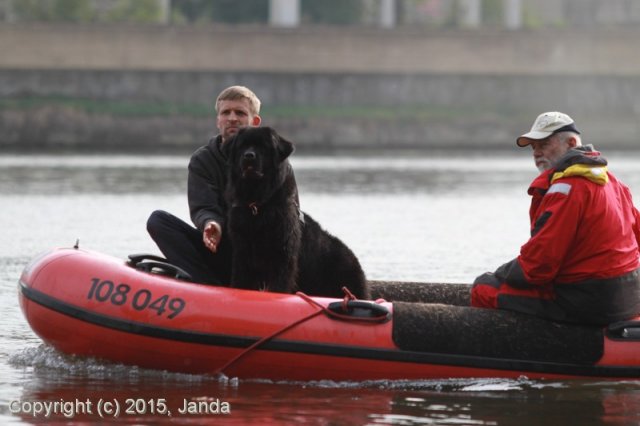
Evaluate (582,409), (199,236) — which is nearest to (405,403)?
(582,409)

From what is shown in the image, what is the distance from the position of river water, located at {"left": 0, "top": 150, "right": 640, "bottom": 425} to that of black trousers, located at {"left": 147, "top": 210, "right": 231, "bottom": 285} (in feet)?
2.54

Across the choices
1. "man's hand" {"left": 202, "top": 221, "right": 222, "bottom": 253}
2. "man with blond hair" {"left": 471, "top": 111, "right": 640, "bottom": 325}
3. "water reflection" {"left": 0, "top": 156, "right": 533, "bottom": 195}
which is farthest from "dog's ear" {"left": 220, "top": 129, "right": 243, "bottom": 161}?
"water reflection" {"left": 0, "top": 156, "right": 533, "bottom": 195}

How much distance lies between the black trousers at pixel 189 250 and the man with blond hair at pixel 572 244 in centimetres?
183

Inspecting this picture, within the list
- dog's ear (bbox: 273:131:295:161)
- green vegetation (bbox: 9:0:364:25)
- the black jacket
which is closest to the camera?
dog's ear (bbox: 273:131:295:161)

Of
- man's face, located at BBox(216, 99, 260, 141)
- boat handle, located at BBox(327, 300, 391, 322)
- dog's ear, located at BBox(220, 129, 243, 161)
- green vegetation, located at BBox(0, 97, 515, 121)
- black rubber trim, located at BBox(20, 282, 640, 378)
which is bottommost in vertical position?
black rubber trim, located at BBox(20, 282, 640, 378)

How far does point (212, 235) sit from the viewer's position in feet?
31.7

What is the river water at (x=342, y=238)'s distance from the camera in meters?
9.25

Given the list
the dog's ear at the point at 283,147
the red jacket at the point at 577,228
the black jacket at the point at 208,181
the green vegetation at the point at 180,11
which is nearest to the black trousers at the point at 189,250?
the black jacket at the point at 208,181

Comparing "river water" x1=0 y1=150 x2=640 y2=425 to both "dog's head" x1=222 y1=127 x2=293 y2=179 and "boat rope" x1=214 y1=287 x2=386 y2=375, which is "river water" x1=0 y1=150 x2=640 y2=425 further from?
"dog's head" x1=222 y1=127 x2=293 y2=179

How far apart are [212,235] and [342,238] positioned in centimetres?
1177

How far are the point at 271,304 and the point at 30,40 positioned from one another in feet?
→ 171

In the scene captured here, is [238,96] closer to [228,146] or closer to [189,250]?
[228,146]

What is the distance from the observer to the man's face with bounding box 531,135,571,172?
31.1ft

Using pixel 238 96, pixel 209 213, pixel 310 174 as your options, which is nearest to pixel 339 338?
pixel 209 213
